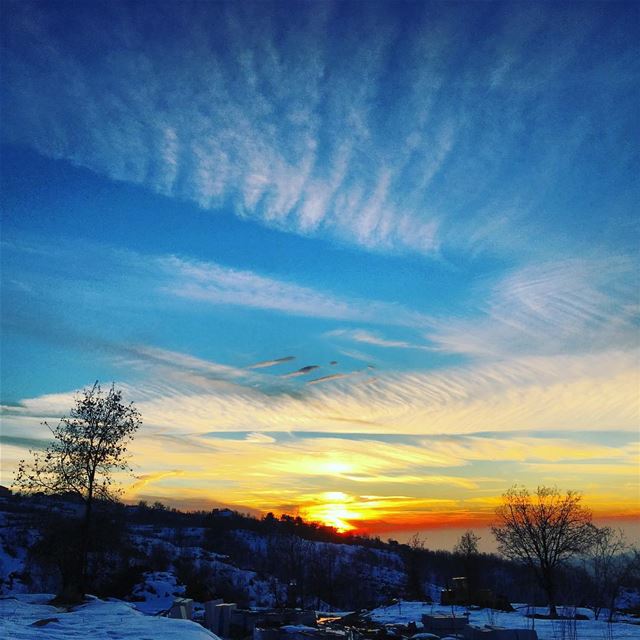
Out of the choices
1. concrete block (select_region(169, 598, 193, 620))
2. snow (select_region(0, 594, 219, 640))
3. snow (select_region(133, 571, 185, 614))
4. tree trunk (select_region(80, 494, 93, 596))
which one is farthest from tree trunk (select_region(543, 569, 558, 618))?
snow (select_region(0, 594, 219, 640))

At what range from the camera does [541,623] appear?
34.0m

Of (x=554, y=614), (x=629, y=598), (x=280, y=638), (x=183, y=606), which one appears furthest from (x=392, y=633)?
(x=629, y=598)

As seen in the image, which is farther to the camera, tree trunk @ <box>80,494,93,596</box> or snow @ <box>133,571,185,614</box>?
snow @ <box>133,571,185,614</box>

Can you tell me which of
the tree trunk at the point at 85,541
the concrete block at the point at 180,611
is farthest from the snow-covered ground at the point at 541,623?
the tree trunk at the point at 85,541

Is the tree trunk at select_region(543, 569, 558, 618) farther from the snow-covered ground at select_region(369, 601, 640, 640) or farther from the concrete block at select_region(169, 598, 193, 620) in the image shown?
the concrete block at select_region(169, 598, 193, 620)

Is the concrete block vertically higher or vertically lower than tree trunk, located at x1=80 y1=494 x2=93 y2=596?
lower

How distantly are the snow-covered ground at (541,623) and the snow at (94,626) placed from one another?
13379 millimetres

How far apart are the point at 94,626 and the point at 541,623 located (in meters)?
29.0

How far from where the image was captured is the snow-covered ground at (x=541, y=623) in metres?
26.1


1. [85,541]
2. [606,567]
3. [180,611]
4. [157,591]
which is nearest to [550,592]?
[606,567]

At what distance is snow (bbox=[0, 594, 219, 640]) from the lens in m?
12.8

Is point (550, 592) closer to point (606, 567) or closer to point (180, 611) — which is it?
point (606, 567)

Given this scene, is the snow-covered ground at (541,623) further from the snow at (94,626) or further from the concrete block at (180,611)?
the concrete block at (180,611)

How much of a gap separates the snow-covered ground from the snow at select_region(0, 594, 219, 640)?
13.4 metres
